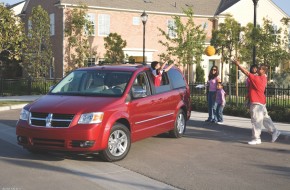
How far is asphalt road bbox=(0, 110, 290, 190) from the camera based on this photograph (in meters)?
6.54

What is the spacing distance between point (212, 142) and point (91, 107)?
3.72m

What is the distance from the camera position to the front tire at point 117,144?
25.8 feet

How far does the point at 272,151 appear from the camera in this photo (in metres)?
9.24

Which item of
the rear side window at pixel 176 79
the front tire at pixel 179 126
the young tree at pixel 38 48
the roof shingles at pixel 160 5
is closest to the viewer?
the front tire at pixel 179 126

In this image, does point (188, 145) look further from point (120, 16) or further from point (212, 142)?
point (120, 16)

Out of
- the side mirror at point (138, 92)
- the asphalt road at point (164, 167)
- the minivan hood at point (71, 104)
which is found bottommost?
the asphalt road at point (164, 167)

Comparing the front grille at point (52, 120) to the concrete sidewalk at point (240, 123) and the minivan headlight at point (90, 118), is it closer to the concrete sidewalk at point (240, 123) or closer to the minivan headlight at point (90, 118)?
the minivan headlight at point (90, 118)

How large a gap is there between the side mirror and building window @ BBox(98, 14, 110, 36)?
23633 mm

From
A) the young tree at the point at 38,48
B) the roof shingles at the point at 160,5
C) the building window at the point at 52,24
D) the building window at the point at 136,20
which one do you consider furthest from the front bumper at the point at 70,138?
the building window at the point at 136,20

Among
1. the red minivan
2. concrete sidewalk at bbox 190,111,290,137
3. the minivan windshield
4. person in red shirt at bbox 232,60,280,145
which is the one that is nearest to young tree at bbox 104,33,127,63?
concrete sidewalk at bbox 190,111,290,137

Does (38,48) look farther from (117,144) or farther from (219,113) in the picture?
(117,144)

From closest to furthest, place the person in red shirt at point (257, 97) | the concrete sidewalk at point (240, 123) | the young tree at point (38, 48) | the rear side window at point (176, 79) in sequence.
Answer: the person in red shirt at point (257, 97) < the rear side window at point (176, 79) < the concrete sidewalk at point (240, 123) < the young tree at point (38, 48)

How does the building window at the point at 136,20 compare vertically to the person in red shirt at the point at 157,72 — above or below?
above

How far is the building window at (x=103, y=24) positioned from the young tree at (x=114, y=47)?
5.64 ft
